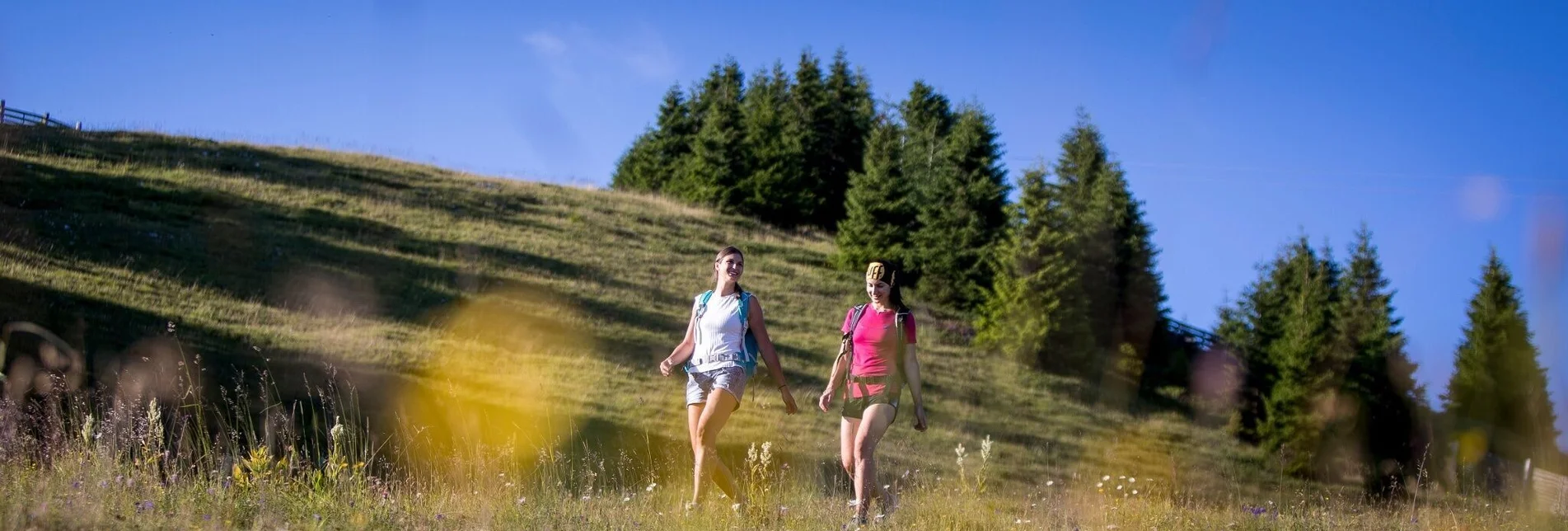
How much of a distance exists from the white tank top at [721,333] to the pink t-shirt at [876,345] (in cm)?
65

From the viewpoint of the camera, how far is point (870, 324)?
6715 millimetres

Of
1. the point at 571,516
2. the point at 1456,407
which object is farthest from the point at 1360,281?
the point at 571,516

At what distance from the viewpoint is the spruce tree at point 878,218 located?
41125 mm

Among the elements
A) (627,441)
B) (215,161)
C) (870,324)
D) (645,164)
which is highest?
(645,164)

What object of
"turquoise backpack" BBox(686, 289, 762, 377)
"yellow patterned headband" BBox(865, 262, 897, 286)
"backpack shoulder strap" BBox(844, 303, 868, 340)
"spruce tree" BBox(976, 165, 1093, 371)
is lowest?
"turquoise backpack" BBox(686, 289, 762, 377)

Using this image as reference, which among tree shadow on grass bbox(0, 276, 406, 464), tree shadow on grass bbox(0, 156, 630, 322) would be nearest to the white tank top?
tree shadow on grass bbox(0, 276, 406, 464)

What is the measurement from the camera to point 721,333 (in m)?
6.61

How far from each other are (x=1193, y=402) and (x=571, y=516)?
113ft

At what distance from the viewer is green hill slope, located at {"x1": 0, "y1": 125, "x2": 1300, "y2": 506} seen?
19734 mm

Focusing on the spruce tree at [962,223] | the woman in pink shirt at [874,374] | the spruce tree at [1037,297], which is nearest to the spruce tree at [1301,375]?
the spruce tree at [1037,297]

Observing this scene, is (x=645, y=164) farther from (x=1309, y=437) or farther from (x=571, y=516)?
(x=571, y=516)

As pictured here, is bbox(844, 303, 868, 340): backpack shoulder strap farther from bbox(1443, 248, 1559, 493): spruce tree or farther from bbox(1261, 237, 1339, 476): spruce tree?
bbox(1443, 248, 1559, 493): spruce tree

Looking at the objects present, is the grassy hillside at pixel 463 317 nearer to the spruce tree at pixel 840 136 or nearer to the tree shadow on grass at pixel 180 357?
the tree shadow on grass at pixel 180 357

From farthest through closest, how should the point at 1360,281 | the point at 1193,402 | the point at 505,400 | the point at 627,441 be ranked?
the point at 1360,281
the point at 1193,402
the point at 505,400
the point at 627,441
